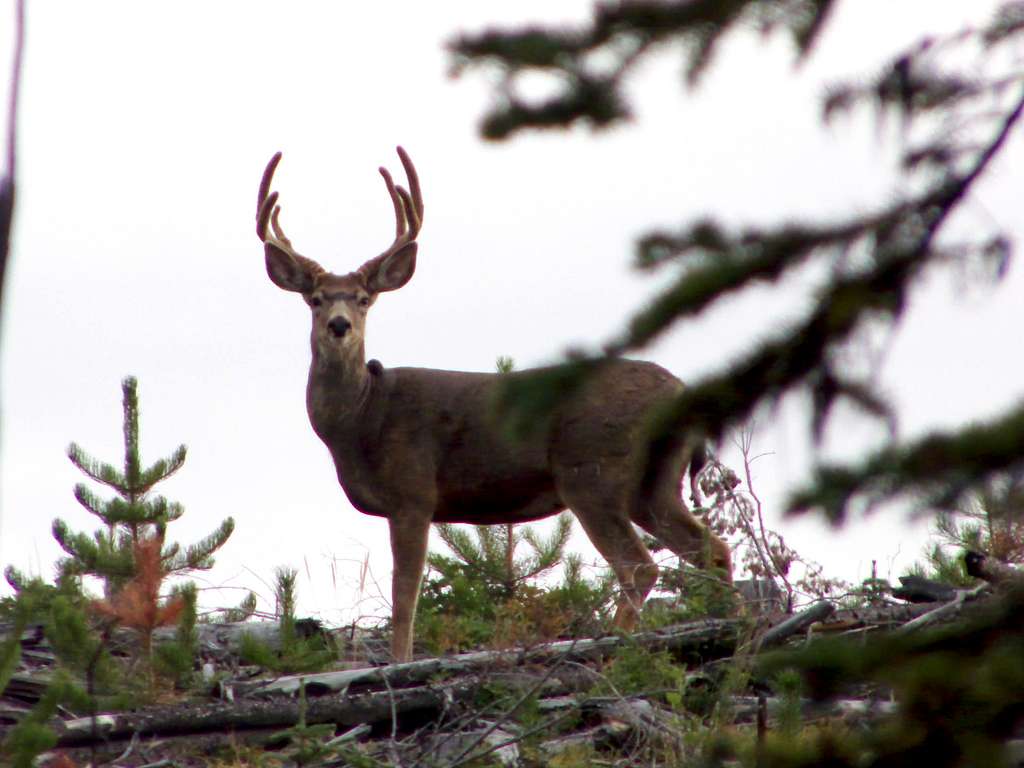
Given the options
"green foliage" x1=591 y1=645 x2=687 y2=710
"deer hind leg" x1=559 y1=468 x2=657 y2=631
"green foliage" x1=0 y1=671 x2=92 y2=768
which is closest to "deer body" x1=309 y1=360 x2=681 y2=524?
"deer hind leg" x1=559 y1=468 x2=657 y2=631

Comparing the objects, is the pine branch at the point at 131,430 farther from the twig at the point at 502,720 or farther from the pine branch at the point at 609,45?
the pine branch at the point at 609,45

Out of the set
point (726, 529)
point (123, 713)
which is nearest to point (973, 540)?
point (726, 529)

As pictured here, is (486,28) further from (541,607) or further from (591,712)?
(541,607)

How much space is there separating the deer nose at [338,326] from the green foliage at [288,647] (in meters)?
1.64

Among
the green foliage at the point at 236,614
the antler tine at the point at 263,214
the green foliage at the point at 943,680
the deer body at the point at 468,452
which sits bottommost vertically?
the green foliage at the point at 943,680

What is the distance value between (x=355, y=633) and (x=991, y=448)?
24.7ft

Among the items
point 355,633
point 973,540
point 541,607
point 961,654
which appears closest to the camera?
point 961,654

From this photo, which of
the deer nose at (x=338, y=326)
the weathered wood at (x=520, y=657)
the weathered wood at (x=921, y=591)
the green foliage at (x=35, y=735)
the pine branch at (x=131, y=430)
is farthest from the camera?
the pine branch at (x=131, y=430)

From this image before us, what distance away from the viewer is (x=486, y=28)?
242cm

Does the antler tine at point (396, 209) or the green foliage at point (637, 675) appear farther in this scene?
the antler tine at point (396, 209)

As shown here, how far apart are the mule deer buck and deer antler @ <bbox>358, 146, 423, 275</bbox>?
0.33 m

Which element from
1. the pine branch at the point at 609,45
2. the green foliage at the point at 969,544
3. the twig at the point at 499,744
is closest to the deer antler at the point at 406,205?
the green foliage at the point at 969,544

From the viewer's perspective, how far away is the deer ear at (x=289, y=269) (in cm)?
1072

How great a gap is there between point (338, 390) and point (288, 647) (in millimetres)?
2675
